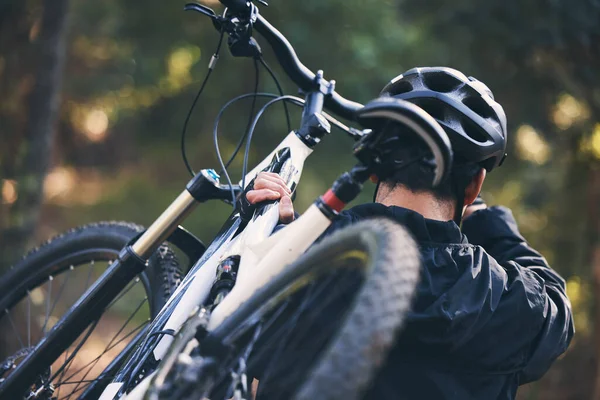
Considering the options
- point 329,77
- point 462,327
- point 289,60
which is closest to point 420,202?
point 462,327

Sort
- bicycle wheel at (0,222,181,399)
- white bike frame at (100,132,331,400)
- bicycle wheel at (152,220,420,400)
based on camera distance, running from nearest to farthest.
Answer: bicycle wheel at (152,220,420,400) → white bike frame at (100,132,331,400) → bicycle wheel at (0,222,181,399)

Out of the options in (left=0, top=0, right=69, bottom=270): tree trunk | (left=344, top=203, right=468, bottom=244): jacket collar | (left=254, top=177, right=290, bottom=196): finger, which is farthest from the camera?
(left=0, top=0, right=69, bottom=270): tree trunk

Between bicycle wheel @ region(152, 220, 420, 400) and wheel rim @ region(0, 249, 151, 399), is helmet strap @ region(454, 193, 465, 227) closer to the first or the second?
bicycle wheel @ region(152, 220, 420, 400)

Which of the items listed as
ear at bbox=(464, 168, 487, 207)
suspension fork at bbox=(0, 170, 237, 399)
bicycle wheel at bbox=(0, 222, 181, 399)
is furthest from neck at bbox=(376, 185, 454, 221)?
bicycle wheel at bbox=(0, 222, 181, 399)

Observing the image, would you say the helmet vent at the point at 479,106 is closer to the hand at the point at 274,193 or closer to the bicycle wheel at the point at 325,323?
the hand at the point at 274,193

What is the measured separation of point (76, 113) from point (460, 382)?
9.25 m

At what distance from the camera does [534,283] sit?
7.09ft

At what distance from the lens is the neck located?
6.97 feet

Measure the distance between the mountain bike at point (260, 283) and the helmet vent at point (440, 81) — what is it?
1.05 ft

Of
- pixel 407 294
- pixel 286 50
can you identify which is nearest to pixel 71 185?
pixel 286 50

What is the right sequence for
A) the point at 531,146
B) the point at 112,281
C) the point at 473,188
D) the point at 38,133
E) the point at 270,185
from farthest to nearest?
the point at 531,146 < the point at 38,133 < the point at 112,281 < the point at 270,185 < the point at 473,188

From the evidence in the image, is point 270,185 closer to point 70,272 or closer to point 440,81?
point 440,81

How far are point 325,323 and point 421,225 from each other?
0.41 meters

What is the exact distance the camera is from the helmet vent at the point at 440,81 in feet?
7.71
